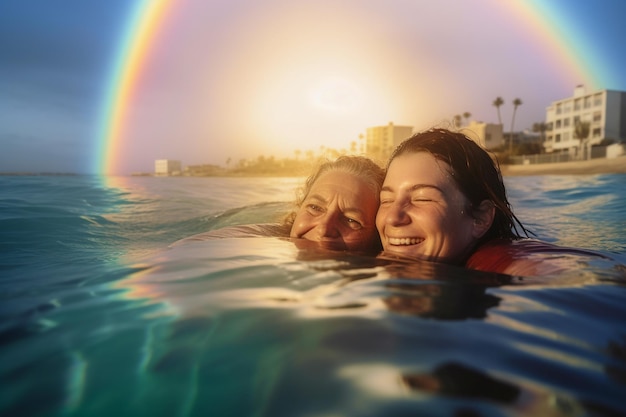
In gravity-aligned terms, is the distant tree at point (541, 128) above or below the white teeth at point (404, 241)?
above

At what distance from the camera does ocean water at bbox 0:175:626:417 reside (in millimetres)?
1122

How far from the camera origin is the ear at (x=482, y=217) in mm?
3588

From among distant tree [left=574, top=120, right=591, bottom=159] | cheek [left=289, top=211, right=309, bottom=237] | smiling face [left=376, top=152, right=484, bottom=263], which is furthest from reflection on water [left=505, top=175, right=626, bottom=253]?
distant tree [left=574, top=120, right=591, bottom=159]

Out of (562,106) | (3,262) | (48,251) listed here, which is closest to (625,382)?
(3,262)

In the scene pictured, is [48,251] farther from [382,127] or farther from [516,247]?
[382,127]

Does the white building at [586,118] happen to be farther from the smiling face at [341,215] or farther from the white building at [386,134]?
the smiling face at [341,215]

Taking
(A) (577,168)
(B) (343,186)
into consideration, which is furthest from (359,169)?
(A) (577,168)

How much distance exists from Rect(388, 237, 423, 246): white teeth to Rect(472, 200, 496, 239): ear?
582 mm

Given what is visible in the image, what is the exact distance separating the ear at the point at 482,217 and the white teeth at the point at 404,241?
1.91ft

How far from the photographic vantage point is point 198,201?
14.2m

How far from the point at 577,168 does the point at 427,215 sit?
4880cm

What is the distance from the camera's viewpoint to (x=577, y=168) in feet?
145

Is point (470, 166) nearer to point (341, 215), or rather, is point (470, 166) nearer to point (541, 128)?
point (341, 215)

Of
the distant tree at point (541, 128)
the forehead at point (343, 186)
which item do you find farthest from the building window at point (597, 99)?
the forehead at point (343, 186)
